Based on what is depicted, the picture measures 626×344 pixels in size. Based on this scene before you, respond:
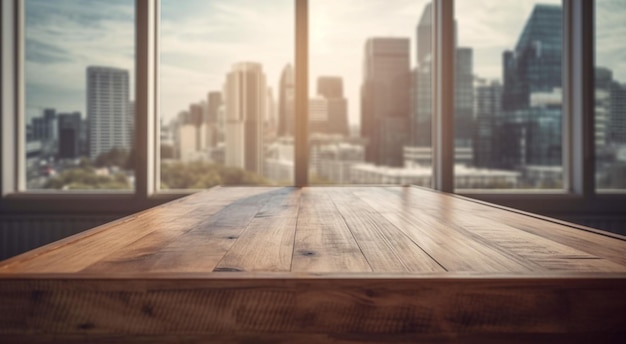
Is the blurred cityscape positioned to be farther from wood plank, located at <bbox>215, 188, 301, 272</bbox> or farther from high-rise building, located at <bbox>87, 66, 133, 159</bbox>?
wood plank, located at <bbox>215, 188, 301, 272</bbox>

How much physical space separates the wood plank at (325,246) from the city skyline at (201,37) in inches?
69.7

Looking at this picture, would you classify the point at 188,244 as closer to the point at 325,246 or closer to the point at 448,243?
the point at 325,246

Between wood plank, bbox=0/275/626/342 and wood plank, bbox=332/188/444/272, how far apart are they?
7 cm

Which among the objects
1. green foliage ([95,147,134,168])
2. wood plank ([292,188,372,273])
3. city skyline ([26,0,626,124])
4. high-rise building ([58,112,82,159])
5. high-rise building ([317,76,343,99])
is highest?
city skyline ([26,0,626,124])

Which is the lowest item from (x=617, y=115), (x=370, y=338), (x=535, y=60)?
(x=370, y=338)

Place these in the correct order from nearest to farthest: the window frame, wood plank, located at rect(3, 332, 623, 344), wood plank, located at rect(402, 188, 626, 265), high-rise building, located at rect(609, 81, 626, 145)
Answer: wood plank, located at rect(3, 332, 623, 344)
wood plank, located at rect(402, 188, 626, 265)
the window frame
high-rise building, located at rect(609, 81, 626, 145)

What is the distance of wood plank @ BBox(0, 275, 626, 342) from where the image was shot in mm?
529

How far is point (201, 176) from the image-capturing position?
2771 millimetres

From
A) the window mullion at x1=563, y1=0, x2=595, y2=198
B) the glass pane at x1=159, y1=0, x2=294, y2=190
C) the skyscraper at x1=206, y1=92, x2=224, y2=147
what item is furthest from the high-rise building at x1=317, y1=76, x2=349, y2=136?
the window mullion at x1=563, y1=0, x2=595, y2=198

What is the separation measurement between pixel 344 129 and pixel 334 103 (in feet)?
0.57

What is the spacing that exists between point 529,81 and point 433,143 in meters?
0.72

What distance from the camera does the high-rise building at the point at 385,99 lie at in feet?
9.11

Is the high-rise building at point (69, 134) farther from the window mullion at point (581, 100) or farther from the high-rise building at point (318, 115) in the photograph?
the window mullion at point (581, 100)

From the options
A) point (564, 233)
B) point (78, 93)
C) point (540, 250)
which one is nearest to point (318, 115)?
point (78, 93)
